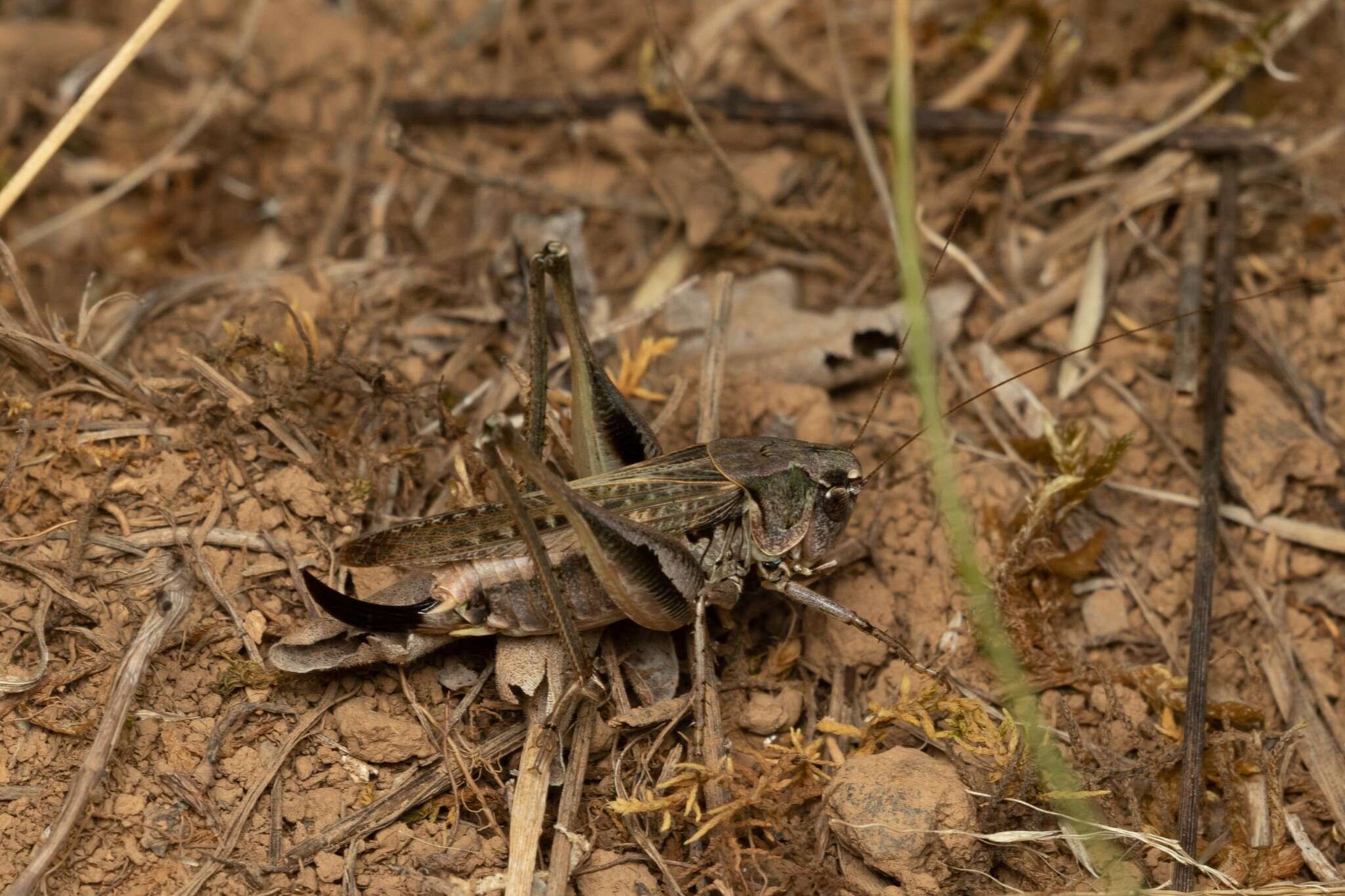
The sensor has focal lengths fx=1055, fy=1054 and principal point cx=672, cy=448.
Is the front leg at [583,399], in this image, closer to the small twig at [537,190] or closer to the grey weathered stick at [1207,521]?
the small twig at [537,190]

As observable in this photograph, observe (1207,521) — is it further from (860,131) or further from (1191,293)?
(860,131)

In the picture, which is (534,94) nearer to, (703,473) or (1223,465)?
(703,473)

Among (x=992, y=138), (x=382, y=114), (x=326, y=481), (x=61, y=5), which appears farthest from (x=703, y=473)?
(x=61, y=5)

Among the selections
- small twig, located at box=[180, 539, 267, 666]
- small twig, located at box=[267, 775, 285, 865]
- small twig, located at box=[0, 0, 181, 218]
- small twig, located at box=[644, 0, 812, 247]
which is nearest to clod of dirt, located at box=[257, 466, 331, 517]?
small twig, located at box=[180, 539, 267, 666]

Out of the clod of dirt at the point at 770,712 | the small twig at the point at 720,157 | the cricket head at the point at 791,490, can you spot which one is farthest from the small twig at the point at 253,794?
the small twig at the point at 720,157

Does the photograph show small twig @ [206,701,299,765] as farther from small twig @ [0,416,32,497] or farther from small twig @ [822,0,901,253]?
small twig @ [822,0,901,253]
